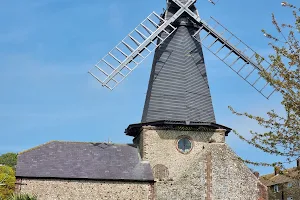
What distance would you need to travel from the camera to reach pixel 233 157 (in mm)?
24031

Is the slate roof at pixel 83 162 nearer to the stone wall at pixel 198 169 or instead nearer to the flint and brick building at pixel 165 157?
the flint and brick building at pixel 165 157

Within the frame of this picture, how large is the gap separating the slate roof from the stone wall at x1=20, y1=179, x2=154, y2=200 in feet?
0.94

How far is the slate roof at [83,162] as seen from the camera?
2331 centimetres

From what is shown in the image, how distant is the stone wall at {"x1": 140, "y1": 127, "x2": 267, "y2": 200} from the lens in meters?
23.4

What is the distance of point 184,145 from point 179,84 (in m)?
3.20

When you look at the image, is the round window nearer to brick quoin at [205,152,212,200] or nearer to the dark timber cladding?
the dark timber cladding

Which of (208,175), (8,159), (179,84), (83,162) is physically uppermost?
(8,159)

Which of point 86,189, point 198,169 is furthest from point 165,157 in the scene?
point 86,189

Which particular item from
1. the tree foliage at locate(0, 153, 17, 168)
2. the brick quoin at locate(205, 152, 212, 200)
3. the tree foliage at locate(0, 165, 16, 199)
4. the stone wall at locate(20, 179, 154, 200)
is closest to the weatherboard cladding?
the brick quoin at locate(205, 152, 212, 200)

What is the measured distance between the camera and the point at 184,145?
24.9 m

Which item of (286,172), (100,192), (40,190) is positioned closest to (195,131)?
(100,192)

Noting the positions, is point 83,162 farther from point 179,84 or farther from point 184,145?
point 179,84

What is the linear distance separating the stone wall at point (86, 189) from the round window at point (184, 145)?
2532 mm

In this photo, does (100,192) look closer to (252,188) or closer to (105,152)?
(105,152)
